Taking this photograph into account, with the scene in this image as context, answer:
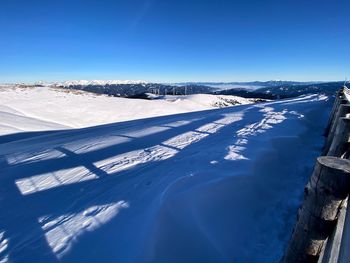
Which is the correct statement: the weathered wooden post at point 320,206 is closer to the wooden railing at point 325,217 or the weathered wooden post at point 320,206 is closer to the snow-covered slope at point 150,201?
the wooden railing at point 325,217

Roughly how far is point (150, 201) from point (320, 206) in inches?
115

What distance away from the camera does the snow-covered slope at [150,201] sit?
3375mm

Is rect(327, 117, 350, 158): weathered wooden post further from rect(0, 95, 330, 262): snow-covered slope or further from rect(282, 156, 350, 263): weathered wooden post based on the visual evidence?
rect(282, 156, 350, 263): weathered wooden post

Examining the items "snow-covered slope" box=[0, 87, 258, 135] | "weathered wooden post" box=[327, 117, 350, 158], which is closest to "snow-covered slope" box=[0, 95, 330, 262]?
"weathered wooden post" box=[327, 117, 350, 158]

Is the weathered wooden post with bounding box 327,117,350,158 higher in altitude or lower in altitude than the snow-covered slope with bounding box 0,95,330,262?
higher

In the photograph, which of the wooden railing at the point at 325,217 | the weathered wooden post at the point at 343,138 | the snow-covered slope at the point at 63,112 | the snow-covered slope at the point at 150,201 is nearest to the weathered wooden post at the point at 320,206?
the wooden railing at the point at 325,217

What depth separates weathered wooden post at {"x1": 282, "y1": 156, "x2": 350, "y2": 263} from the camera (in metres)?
1.77

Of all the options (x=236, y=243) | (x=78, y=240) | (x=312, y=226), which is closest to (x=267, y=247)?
(x=236, y=243)

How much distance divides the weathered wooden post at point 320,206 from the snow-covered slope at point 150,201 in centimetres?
141

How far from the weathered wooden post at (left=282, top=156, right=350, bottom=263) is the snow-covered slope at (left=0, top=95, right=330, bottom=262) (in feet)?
4.64

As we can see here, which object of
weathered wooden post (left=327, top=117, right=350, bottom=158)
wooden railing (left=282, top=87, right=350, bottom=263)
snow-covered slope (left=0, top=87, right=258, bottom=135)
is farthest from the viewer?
snow-covered slope (left=0, top=87, right=258, bottom=135)

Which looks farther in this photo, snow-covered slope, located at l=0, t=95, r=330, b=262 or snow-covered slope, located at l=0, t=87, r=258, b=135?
snow-covered slope, located at l=0, t=87, r=258, b=135

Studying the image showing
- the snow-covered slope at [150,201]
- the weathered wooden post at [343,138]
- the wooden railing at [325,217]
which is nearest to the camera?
the wooden railing at [325,217]

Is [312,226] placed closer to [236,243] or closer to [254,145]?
[236,243]
